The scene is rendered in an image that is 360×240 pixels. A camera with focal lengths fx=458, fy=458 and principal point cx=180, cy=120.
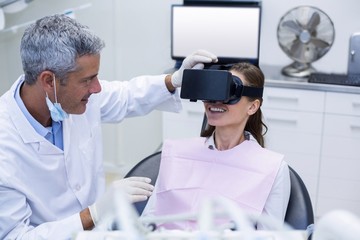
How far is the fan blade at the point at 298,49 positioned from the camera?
266cm

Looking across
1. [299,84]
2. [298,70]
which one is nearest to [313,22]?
[298,70]

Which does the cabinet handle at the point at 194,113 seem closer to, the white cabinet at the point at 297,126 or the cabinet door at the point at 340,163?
the white cabinet at the point at 297,126

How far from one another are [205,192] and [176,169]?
5.6 inches

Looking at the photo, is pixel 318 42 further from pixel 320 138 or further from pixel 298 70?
pixel 320 138

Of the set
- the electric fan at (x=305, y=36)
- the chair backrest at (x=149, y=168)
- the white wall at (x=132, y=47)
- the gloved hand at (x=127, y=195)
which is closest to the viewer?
A: the gloved hand at (x=127, y=195)

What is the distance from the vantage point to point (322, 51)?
2.68 meters

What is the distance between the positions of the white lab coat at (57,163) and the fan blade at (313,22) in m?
1.22

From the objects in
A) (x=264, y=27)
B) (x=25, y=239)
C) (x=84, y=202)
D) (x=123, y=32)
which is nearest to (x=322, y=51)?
(x=264, y=27)

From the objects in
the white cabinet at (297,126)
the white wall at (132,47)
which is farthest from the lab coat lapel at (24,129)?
the white wall at (132,47)

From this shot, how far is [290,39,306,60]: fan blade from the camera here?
2660 millimetres

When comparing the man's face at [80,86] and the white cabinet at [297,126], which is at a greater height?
the man's face at [80,86]

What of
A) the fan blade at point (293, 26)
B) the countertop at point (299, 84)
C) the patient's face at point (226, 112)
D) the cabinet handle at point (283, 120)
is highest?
the fan blade at point (293, 26)

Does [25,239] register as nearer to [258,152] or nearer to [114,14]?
[258,152]

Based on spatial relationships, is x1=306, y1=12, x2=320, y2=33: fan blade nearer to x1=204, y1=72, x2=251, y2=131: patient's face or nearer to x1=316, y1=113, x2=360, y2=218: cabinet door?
x1=316, y1=113, x2=360, y2=218: cabinet door
